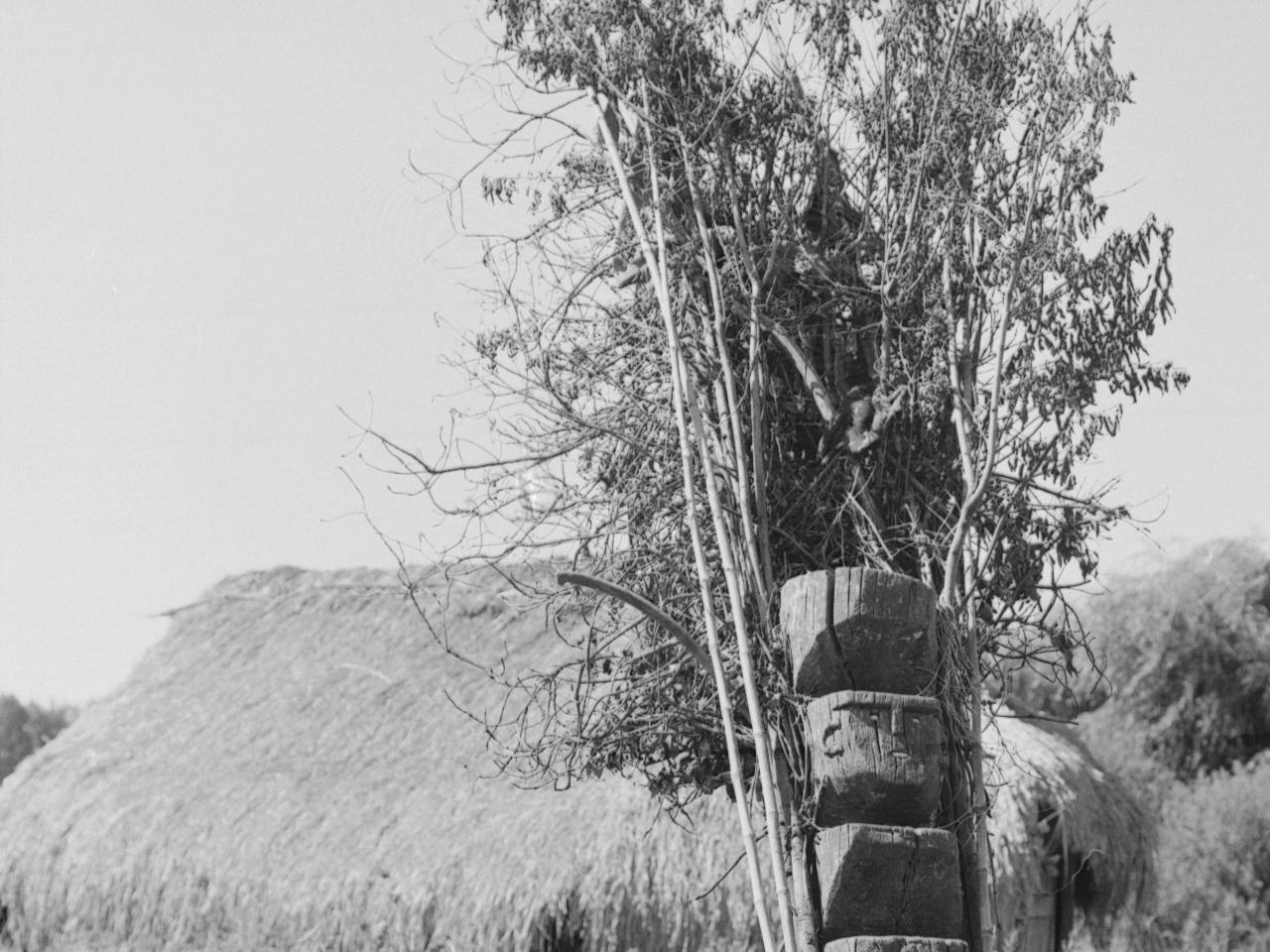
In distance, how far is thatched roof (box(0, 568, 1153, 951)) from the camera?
349 inches

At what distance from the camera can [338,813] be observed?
10.1 meters

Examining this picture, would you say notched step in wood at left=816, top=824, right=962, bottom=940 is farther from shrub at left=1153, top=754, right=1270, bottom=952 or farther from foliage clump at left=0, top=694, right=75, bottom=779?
foliage clump at left=0, top=694, right=75, bottom=779

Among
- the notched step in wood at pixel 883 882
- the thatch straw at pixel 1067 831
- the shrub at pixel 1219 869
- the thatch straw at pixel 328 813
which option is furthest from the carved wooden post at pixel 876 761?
the shrub at pixel 1219 869

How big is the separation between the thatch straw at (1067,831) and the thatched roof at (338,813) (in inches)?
1.5

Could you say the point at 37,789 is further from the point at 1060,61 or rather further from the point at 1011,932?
the point at 1060,61

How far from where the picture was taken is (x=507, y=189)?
4.90 metres

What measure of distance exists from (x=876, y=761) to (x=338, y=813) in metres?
6.81

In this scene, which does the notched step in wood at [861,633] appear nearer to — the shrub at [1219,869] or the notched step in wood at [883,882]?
the notched step in wood at [883,882]

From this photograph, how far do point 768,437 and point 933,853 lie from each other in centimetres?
120

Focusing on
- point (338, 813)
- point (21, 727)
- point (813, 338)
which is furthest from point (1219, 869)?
point (21, 727)

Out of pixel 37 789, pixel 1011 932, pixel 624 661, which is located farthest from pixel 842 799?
pixel 37 789

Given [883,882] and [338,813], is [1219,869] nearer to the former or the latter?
[338,813]

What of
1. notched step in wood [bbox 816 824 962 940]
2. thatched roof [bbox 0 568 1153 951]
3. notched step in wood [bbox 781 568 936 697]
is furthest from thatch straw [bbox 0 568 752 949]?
notched step in wood [bbox 816 824 962 940]

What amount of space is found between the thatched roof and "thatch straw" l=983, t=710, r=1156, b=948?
38 mm
